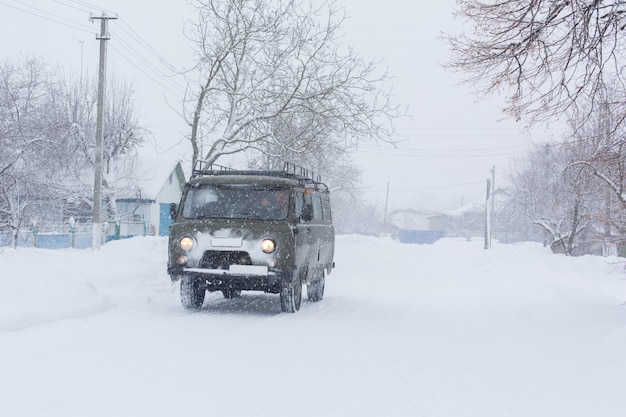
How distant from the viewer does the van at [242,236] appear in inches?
427

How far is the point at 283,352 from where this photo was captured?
769 centimetres

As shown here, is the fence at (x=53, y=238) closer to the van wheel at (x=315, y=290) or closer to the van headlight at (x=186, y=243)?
the van wheel at (x=315, y=290)

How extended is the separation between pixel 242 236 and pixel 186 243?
0.92m

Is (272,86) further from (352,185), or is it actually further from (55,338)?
(352,185)

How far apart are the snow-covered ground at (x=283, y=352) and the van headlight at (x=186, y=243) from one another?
106 cm

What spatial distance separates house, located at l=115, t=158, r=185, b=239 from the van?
30647mm

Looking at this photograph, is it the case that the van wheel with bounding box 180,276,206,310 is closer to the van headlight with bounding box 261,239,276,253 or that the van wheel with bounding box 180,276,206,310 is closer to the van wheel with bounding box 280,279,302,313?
the van headlight with bounding box 261,239,276,253

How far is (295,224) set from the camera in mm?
11398

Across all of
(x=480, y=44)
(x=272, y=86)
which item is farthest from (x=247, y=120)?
(x=480, y=44)

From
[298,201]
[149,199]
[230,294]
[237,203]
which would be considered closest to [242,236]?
[237,203]

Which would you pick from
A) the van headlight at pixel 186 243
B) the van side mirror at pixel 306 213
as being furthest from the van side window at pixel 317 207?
the van headlight at pixel 186 243

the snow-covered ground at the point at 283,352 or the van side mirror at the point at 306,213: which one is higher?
the van side mirror at the point at 306,213

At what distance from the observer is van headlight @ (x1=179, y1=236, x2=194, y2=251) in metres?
11.0

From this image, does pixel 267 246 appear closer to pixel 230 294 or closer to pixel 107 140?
pixel 230 294
